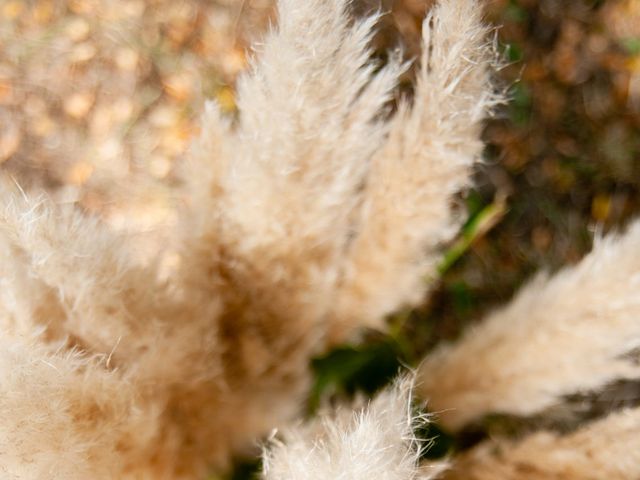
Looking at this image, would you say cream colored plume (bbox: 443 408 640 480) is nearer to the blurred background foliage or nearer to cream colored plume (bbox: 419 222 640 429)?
cream colored plume (bbox: 419 222 640 429)

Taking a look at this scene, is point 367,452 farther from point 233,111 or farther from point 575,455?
point 233,111

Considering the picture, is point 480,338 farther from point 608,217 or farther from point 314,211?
point 608,217

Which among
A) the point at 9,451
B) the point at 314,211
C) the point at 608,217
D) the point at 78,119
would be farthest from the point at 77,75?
the point at 608,217

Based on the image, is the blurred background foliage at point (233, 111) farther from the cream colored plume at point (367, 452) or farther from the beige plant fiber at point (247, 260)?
the cream colored plume at point (367, 452)

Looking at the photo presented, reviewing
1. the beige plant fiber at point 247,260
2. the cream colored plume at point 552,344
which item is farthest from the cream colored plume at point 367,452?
the cream colored plume at point 552,344

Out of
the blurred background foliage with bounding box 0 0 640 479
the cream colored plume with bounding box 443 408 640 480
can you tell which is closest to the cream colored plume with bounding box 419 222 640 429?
the cream colored plume with bounding box 443 408 640 480

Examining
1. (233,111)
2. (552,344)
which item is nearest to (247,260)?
(552,344)

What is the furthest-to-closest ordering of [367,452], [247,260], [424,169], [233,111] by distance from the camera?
[233,111] < [247,260] < [424,169] < [367,452]
